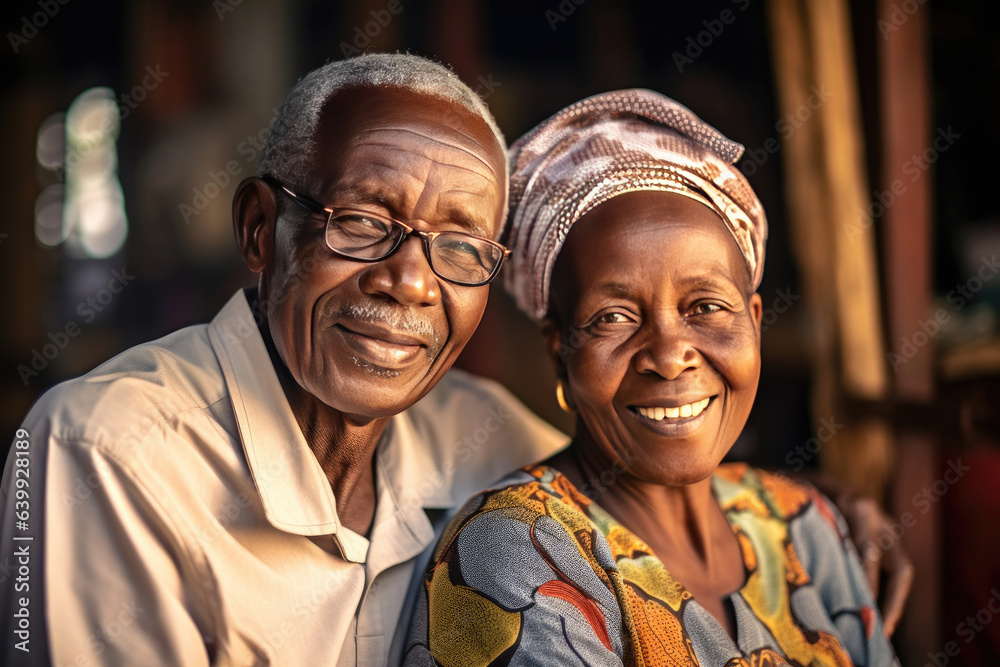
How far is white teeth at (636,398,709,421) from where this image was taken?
72.4 inches

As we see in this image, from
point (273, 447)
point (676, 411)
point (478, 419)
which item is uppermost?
point (676, 411)

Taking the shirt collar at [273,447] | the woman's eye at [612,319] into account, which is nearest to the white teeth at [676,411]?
the woman's eye at [612,319]

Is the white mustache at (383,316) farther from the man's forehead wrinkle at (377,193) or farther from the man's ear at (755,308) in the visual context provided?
the man's ear at (755,308)

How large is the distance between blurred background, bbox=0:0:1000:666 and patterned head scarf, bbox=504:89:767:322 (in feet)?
4.39

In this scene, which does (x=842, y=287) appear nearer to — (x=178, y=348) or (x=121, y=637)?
(x=178, y=348)

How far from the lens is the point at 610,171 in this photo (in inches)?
74.4

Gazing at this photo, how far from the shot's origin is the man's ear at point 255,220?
177cm

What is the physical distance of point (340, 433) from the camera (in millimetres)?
1840

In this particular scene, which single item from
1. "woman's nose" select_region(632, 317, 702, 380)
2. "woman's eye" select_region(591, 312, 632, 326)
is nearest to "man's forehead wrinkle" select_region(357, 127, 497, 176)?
"woman's eye" select_region(591, 312, 632, 326)

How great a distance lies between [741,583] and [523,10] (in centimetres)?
435

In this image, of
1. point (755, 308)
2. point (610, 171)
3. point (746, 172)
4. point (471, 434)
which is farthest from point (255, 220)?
point (746, 172)

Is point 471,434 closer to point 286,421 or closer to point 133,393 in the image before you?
point 286,421

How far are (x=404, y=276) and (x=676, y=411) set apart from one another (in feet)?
2.35

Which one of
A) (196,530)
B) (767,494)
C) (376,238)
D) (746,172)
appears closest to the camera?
(196,530)
